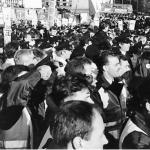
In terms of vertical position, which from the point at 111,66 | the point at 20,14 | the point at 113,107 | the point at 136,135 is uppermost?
the point at 111,66

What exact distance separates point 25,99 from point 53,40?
308 inches

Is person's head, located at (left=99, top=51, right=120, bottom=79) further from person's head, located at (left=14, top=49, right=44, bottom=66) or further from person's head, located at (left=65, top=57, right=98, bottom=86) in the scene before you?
person's head, located at (left=14, top=49, right=44, bottom=66)

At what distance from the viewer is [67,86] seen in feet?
10.4

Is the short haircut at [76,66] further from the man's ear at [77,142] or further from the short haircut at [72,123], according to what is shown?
the man's ear at [77,142]

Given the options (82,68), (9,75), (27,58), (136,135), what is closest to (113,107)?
(82,68)

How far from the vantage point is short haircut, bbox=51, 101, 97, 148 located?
1975 millimetres

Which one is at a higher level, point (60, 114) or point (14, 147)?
point (60, 114)

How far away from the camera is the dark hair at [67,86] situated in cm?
315

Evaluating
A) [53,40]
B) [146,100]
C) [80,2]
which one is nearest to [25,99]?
[146,100]

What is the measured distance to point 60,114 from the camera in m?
2.06

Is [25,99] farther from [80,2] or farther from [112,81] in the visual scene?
[80,2]

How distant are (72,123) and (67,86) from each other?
1.20 meters

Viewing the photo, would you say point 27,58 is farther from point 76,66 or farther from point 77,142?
point 77,142

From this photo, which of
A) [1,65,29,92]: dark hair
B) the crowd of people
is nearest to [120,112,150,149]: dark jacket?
the crowd of people
